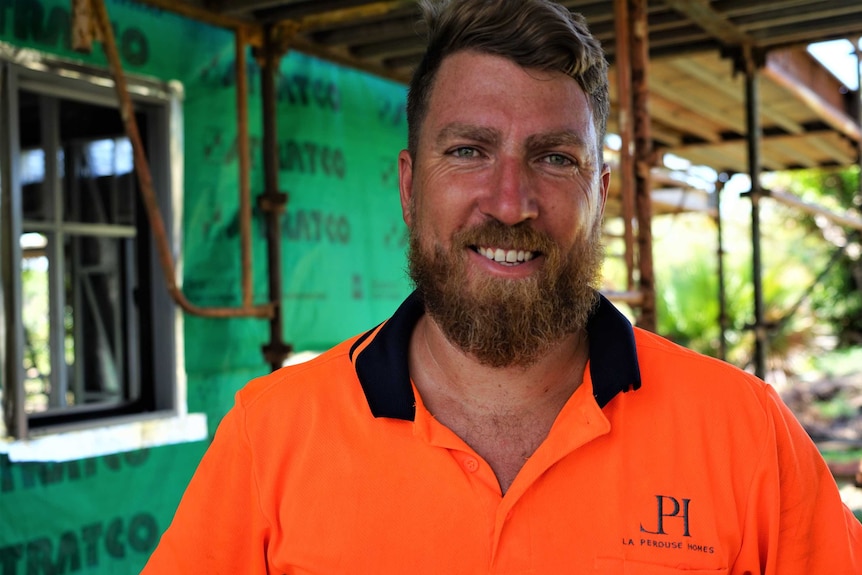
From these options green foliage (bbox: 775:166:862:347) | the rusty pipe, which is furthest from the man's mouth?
green foliage (bbox: 775:166:862:347)

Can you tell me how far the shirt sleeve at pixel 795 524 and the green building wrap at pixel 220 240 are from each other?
258cm

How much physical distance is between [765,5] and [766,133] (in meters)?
3.84

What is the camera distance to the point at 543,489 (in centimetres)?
173

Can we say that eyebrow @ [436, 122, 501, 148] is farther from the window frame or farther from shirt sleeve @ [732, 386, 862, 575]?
the window frame

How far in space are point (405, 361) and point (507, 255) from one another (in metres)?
0.33

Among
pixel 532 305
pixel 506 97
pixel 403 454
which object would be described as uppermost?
pixel 506 97

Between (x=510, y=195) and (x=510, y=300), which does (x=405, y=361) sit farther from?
(x=510, y=195)

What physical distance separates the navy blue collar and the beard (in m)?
0.07

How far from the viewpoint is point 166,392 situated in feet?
13.7

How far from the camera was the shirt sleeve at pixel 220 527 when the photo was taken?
5.95 feet

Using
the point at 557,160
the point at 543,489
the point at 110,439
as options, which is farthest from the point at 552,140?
the point at 110,439

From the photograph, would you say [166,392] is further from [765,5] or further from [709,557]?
[765,5]

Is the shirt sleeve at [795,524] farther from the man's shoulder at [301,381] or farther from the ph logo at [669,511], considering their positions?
the man's shoulder at [301,381]

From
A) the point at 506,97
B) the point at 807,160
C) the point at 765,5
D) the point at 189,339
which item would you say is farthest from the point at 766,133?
the point at 506,97
